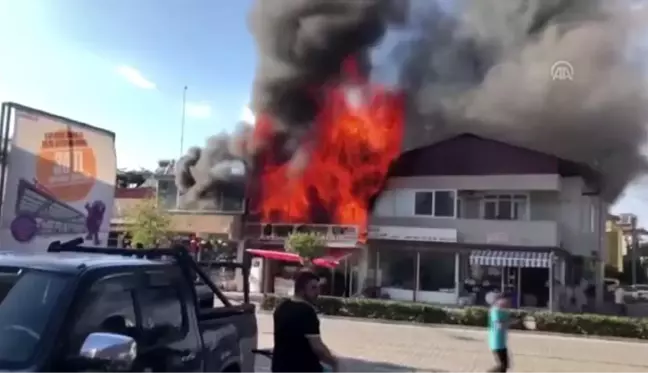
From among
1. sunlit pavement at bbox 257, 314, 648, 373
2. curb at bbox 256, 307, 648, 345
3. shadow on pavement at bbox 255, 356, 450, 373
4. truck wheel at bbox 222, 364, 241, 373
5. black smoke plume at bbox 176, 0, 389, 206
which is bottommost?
curb at bbox 256, 307, 648, 345

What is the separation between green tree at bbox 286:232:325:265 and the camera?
2773cm

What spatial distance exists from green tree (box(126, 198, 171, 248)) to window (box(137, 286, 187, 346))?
88.0 feet

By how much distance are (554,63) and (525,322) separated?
19.6m

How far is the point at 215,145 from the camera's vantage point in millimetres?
43281

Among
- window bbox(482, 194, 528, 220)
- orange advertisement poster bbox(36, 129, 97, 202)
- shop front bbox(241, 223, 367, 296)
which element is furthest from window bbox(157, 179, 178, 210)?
orange advertisement poster bbox(36, 129, 97, 202)

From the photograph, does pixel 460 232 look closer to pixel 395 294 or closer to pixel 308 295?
pixel 395 294

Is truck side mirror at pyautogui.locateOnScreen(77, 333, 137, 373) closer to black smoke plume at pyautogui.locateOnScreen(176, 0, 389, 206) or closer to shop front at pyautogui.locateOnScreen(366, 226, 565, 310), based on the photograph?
shop front at pyautogui.locateOnScreen(366, 226, 565, 310)

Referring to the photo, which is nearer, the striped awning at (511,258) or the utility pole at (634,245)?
the striped awning at (511,258)

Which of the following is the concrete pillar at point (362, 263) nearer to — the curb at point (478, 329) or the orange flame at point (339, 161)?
the orange flame at point (339, 161)

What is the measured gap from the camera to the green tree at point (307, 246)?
27734 mm

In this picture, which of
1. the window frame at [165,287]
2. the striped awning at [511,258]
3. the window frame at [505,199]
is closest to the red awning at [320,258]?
the striped awning at [511,258]

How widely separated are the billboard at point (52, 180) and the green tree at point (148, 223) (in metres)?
17.9

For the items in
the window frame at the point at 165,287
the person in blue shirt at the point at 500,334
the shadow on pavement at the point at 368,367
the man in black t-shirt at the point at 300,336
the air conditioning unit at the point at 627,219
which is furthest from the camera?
the air conditioning unit at the point at 627,219

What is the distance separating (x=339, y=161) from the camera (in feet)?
122
